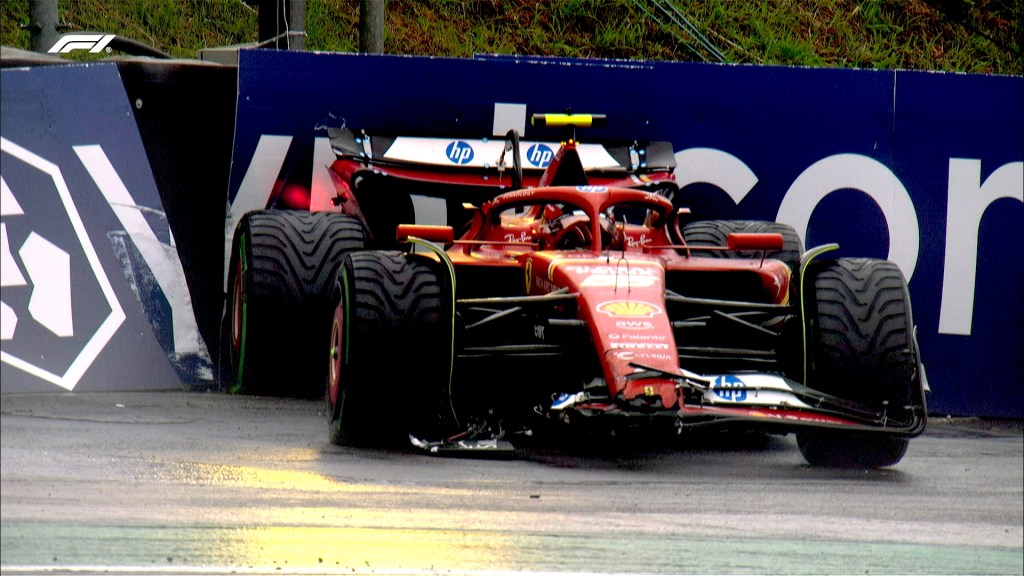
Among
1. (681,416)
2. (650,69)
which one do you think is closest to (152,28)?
(681,416)

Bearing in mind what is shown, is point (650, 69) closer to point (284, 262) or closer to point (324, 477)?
point (284, 262)

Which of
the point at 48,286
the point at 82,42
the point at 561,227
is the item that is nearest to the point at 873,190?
the point at 561,227

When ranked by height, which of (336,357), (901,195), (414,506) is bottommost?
(414,506)

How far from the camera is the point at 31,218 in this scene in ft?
5.79

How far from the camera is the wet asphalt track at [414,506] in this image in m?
1.80

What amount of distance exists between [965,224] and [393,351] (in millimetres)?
1776

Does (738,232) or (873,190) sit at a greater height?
(873,190)

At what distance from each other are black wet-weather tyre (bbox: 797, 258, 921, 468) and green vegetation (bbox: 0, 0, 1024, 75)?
1.62 feet

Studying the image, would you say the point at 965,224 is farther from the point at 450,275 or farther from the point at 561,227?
the point at 450,275

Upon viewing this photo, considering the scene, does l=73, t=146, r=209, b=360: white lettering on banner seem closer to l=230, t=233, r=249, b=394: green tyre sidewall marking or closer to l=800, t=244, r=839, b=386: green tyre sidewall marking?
l=230, t=233, r=249, b=394: green tyre sidewall marking

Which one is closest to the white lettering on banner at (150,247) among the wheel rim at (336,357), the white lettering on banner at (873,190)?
the wheel rim at (336,357)

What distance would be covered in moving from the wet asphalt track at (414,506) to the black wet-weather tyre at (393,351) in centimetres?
15

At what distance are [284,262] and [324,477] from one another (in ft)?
3.70

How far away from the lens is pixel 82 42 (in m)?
1.93
